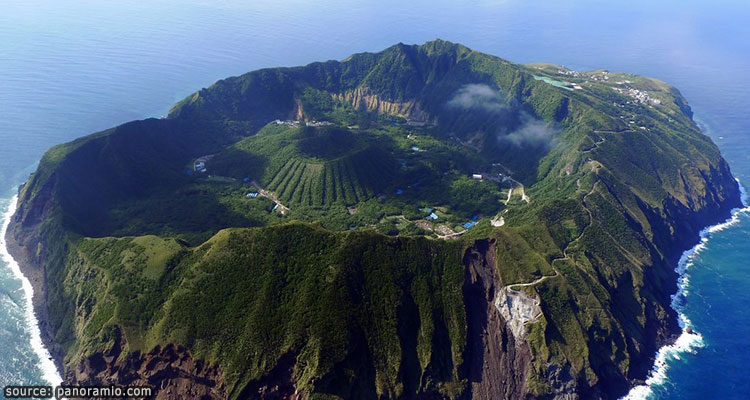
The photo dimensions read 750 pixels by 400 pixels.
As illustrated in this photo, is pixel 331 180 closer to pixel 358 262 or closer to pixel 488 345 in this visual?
pixel 358 262

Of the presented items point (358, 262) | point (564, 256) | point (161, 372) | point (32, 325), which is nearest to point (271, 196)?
point (358, 262)

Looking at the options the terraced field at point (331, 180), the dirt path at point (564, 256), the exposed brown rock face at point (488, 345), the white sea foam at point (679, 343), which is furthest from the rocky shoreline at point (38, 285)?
the white sea foam at point (679, 343)

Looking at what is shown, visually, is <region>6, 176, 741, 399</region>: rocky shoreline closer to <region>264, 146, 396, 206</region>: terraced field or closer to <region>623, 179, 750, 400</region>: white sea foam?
<region>623, 179, 750, 400</region>: white sea foam

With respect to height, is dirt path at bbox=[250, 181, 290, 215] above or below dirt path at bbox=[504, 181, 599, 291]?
below

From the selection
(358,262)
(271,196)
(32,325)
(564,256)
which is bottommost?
(32,325)

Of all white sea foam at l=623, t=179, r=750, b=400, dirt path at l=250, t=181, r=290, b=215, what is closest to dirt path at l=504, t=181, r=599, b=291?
white sea foam at l=623, t=179, r=750, b=400

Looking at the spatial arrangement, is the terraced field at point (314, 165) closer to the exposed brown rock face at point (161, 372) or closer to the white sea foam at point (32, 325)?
the white sea foam at point (32, 325)
